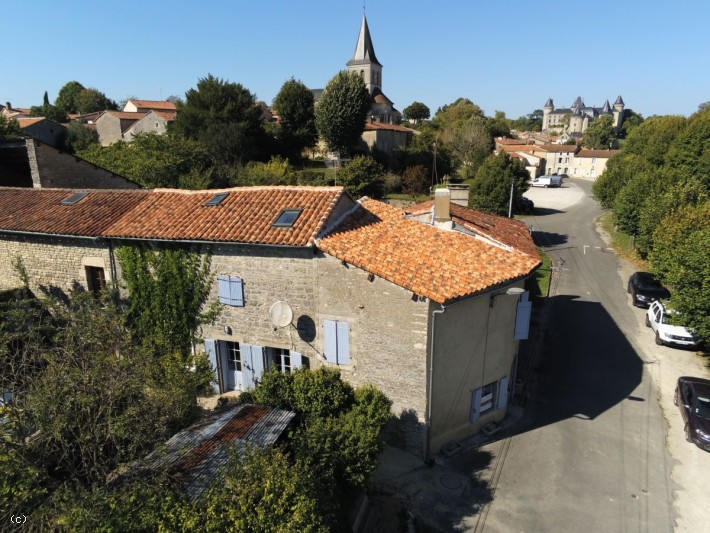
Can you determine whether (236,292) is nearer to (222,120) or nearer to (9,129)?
(222,120)

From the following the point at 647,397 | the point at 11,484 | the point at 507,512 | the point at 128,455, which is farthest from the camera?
the point at 647,397

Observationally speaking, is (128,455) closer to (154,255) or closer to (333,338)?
(333,338)

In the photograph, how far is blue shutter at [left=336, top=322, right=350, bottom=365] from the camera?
41.9 ft

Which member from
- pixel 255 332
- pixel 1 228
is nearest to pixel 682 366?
pixel 255 332

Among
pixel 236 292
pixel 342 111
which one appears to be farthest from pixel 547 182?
pixel 236 292

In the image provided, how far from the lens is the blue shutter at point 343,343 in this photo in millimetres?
12781

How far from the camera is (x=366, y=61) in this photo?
80375mm

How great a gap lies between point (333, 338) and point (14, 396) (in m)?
7.21

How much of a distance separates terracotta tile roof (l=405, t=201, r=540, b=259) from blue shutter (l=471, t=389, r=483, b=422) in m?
5.15

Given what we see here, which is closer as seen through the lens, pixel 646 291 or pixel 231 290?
pixel 231 290

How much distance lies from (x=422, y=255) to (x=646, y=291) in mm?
17602

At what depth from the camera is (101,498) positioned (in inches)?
265

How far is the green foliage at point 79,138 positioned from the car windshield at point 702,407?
5796 centimetres

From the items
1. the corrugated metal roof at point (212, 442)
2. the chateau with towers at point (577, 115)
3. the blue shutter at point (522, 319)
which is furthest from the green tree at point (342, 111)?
the chateau with towers at point (577, 115)
